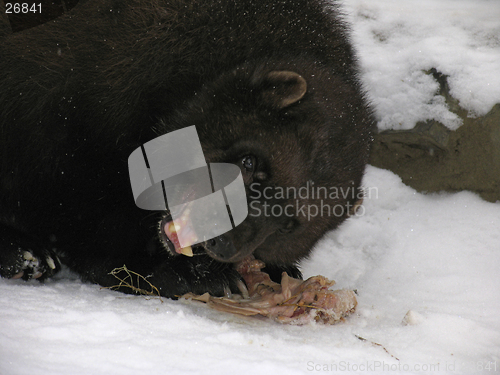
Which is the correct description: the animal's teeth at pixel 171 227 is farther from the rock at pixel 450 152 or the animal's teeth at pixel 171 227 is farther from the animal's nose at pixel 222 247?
the rock at pixel 450 152

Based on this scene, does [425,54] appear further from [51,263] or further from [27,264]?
[27,264]

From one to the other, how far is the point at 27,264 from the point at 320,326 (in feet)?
5.21

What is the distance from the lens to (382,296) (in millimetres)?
2854

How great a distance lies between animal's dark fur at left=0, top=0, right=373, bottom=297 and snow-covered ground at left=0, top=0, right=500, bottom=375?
491 mm

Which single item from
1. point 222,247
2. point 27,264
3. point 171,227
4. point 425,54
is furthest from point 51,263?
point 425,54

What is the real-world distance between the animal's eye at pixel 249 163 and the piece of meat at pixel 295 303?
71 centimetres

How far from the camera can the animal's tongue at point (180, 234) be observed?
2439 mm

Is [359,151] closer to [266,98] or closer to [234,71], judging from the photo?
[266,98]

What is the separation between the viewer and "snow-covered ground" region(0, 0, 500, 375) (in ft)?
5.91

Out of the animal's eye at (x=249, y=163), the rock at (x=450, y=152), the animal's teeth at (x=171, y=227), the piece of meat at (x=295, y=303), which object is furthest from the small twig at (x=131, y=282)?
the rock at (x=450, y=152)

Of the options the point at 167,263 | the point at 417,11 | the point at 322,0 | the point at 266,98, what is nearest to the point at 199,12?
the point at 266,98

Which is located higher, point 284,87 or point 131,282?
point 284,87

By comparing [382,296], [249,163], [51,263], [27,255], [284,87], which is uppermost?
[284,87]

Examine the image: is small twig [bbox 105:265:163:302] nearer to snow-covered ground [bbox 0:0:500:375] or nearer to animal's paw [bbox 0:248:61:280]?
snow-covered ground [bbox 0:0:500:375]
